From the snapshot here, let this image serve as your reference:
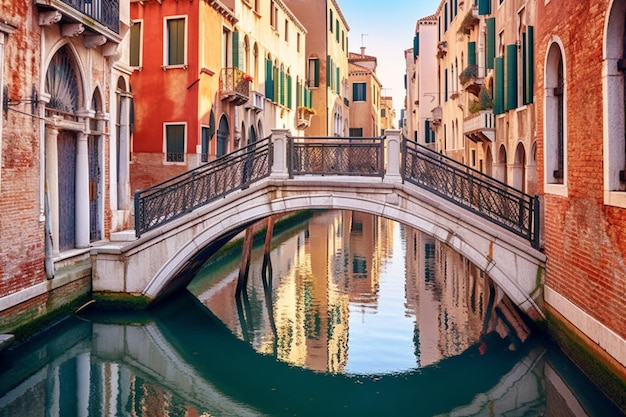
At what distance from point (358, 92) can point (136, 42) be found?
86.1 feet

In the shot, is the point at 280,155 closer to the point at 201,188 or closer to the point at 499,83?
the point at 201,188

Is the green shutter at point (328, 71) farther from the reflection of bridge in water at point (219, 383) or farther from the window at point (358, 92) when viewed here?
the reflection of bridge in water at point (219, 383)

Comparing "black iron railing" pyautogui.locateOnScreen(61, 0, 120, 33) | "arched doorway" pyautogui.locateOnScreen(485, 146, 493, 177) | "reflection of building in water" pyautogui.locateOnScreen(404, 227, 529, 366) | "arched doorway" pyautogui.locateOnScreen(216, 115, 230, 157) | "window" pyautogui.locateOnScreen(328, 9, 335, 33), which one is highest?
"window" pyautogui.locateOnScreen(328, 9, 335, 33)

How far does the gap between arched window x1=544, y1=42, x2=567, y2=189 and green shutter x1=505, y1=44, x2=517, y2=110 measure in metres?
4.53

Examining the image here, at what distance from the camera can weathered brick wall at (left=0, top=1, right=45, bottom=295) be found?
833 cm

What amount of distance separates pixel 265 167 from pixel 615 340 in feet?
19.4

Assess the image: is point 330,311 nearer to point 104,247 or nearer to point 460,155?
point 104,247

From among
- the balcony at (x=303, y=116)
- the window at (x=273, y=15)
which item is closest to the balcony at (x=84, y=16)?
the window at (x=273, y=15)

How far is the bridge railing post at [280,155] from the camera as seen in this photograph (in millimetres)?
10359

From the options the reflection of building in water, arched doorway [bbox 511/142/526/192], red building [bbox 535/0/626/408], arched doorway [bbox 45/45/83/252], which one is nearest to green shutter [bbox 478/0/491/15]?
arched doorway [bbox 511/142/526/192]

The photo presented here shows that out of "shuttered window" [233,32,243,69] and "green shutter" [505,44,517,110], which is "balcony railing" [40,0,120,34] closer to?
"shuttered window" [233,32,243,69]

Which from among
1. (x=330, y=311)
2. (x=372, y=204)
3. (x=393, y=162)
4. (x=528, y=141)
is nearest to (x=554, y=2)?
(x=393, y=162)

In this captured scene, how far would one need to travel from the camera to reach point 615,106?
20.8 feet

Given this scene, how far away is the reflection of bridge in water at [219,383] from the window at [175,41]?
8080 mm
